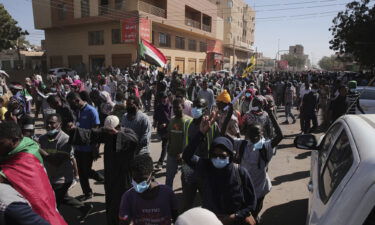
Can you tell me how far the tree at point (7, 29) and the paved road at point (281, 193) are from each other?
3028cm

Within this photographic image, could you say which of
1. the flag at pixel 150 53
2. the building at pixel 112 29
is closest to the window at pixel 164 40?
the building at pixel 112 29

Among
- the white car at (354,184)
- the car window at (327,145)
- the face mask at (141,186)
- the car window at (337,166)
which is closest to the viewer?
the white car at (354,184)

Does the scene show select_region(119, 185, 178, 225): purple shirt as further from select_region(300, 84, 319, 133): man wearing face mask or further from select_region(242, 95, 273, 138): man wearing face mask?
select_region(300, 84, 319, 133): man wearing face mask

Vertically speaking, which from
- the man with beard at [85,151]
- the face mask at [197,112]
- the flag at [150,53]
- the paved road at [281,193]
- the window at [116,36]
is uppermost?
the window at [116,36]

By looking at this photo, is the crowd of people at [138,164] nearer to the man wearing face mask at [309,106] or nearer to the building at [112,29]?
the man wearing face mask at [309,106]

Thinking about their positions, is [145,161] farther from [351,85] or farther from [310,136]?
[351,85]

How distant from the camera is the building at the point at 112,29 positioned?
27453mm

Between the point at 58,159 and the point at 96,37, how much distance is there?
28176 millimetres

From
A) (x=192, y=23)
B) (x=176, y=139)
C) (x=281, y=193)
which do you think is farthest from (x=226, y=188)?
(x=192, y=23)

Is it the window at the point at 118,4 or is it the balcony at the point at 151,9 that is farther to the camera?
the window at the point at 118,4

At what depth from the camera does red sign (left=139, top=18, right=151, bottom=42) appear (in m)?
25.3

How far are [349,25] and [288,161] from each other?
989 inches

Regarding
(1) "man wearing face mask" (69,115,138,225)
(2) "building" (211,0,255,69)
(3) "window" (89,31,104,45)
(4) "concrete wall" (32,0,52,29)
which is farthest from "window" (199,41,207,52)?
(1) "man wearing face mask" (69,115,138,225)

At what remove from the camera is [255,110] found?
4.75 m
